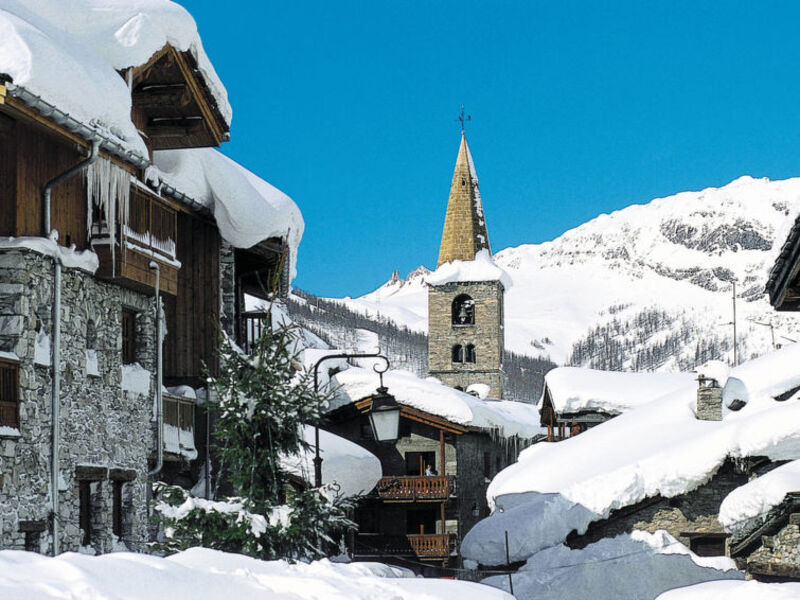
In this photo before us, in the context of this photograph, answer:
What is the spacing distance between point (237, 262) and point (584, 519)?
8.87 meters

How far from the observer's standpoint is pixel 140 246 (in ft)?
53.0

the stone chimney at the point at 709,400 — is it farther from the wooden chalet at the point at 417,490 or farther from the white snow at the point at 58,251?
the white snow at the point at 58,251

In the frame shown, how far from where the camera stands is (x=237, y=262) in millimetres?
24391

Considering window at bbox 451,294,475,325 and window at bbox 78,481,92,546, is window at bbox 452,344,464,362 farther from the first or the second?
window at bbox 78,481,92,546

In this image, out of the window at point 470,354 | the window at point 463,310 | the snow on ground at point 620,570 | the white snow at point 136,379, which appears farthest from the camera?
the window at point 463,310

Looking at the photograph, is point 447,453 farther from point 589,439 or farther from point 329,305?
point 329,305

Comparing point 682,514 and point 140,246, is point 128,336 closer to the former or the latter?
point 140,246

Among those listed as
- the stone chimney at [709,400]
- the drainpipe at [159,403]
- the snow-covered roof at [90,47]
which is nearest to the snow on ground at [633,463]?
the stone chimney at [709,400]

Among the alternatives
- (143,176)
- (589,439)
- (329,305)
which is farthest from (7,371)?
(329,305)

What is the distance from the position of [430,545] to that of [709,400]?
11248 millimetres

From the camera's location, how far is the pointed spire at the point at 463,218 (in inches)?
2525

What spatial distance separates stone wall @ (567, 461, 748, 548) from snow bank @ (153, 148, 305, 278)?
9.21 meters

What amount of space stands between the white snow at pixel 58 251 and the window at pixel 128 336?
205 centimetres

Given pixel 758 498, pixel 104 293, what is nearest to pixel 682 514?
pixel 758 498
